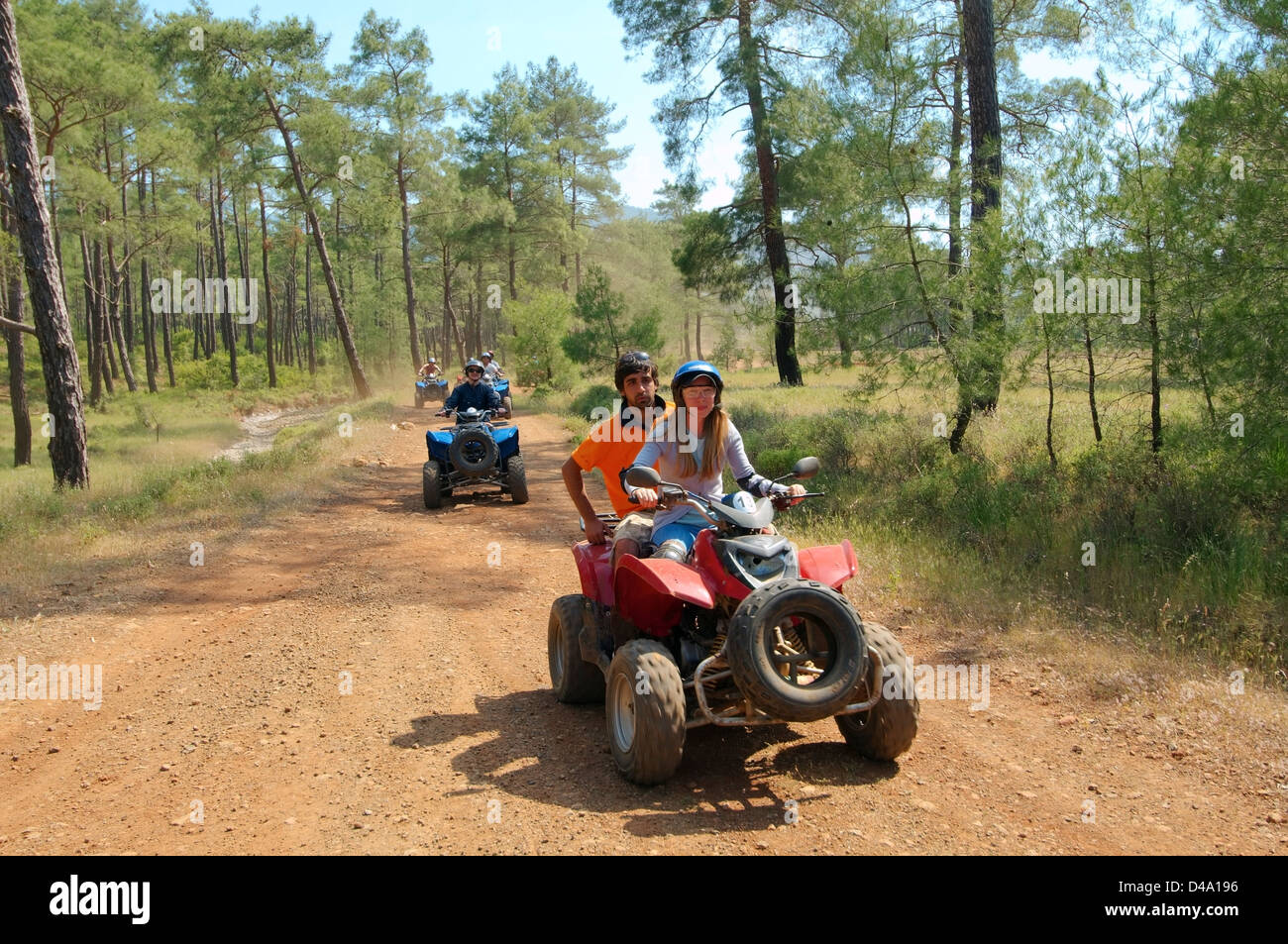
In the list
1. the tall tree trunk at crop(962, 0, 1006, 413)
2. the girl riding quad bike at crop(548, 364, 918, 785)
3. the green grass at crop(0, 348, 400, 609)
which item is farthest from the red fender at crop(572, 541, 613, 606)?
the tall tree trunk at crop(962, 0, 1006, 413)

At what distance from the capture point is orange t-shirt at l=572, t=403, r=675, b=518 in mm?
5156

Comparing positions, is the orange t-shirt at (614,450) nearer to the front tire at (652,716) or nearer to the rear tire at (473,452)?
the front tire at (652,716)

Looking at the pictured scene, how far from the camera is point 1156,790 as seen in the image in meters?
4.10

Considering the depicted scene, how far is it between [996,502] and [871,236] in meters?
3.96

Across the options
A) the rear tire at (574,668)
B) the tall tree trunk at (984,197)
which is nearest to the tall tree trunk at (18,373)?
the tall tree trunk at (984,197)

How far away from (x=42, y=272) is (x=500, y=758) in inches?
470

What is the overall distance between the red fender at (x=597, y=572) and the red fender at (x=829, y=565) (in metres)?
1.03

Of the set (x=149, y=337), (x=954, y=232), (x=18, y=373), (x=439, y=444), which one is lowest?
(x=439, y=444)

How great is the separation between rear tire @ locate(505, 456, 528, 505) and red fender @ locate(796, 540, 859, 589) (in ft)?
26.4

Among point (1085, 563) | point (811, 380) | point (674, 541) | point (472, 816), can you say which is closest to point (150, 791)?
point (472, 816)

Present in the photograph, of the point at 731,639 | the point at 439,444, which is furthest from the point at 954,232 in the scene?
the point at 731,639

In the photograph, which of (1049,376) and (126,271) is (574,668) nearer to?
(1049,376)

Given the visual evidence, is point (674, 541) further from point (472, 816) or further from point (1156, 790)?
point (1156, 790)

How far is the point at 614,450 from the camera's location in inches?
207
